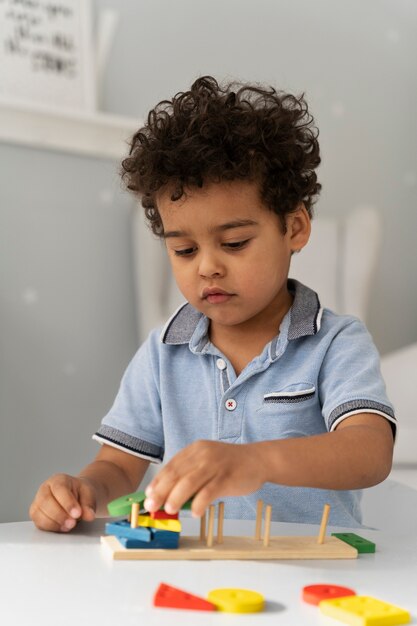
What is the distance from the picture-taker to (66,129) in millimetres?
1646

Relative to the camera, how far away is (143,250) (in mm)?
1742

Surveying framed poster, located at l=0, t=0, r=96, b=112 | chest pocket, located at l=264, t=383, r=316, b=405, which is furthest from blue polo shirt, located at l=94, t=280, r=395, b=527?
framed poster, located at l=0, t=0, r=96, b=112

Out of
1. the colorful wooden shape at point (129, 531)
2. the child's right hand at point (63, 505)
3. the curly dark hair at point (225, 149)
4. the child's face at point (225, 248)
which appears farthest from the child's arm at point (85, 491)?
the curly dark hair at point (225, 149)

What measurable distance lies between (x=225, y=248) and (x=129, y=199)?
2.63ft

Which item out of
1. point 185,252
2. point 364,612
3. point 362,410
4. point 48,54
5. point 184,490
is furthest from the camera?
point 48,54

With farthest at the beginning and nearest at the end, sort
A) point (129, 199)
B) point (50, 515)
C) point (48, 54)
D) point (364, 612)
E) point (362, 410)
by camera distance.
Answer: point (129, 199) → point (48, 54) → point (362, 410) → point (50, 515) → point (364, 612)

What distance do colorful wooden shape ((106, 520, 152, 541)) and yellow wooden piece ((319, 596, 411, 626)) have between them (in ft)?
0.62

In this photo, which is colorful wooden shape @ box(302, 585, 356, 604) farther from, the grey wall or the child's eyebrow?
the grey wall

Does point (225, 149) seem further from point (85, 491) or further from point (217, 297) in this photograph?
point (85, 491)

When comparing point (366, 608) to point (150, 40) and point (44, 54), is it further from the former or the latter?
point (150, 40)

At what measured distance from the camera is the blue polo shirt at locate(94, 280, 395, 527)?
1.04 meters

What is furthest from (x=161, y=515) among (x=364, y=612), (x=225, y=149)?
(x=225, y=149)

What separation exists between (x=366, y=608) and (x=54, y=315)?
1.21m

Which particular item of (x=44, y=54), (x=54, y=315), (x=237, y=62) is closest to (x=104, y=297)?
(x=54, y=315)
